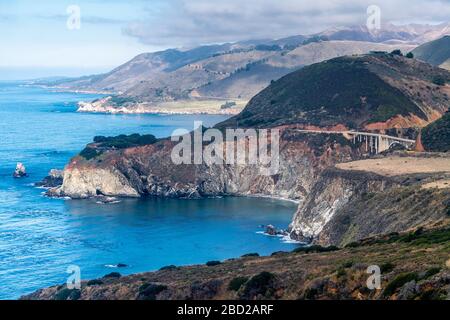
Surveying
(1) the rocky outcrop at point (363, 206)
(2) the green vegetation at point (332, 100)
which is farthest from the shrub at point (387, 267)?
(2) the green vegetation at point (332, 100)

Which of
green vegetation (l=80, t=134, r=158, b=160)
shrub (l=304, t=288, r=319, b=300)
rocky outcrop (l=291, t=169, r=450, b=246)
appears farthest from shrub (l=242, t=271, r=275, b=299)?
green vegetation (l=80, t=134, r=158, b=160)

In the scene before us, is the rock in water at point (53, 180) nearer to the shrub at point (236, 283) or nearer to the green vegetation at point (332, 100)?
the green vegetation at point (332, 100)

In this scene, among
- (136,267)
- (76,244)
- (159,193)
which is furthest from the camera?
(159,193)

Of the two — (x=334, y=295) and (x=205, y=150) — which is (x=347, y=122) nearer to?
(x=205, y=150)

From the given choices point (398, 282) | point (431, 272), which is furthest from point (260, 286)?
point (431, 272)
